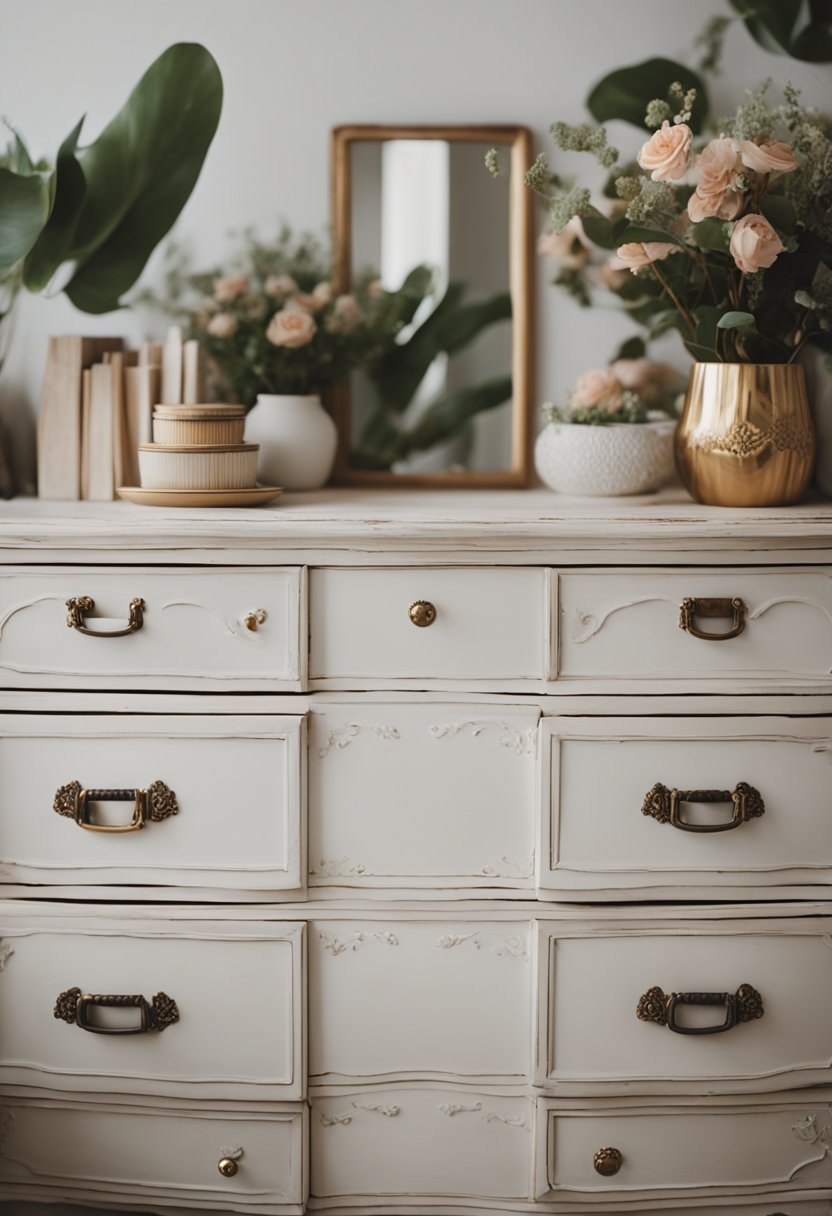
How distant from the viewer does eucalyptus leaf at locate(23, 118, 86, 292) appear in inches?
73.2

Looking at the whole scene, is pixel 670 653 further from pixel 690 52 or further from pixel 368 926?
pixel 690 52

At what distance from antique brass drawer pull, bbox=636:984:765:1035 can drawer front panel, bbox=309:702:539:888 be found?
0.26 metres

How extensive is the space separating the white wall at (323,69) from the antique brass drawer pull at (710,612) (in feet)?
2.16

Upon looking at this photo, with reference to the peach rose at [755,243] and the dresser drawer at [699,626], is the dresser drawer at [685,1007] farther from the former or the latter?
the peach rose at [755,243]

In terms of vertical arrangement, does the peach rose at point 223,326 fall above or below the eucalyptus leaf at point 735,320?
above

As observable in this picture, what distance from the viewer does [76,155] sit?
6.74 ft

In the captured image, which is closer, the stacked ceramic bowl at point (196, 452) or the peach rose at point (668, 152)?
the peach rose at point (668, 152)

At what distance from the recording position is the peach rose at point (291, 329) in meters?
1.94

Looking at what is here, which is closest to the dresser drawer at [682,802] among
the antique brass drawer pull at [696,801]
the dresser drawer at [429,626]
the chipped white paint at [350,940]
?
the antique brass drawer pull at [696,801]

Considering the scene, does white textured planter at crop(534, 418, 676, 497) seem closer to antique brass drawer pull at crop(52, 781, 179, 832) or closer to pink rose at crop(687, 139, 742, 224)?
pink rose at crop(687, 139, 742, 224)

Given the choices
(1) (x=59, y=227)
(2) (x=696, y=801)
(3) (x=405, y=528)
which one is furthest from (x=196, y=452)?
(2) (x=696, y=801)

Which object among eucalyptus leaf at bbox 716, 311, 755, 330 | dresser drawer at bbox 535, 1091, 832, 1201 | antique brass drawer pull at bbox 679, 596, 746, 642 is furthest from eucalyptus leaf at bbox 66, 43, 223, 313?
dresser drawer at bbox 535, 1091, 832, 1201

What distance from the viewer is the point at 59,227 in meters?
1.89

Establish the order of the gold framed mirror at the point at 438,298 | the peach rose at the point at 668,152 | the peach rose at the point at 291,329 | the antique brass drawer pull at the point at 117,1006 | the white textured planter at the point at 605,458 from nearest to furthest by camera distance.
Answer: the peach rose at the point at 668,152 → the antique brass drawer pull at the point at 117,1006 → the white textured planter at the point at 605,458 → the peach rose at the point at 291,329 → the gold framed mirror at the point at 438,298
